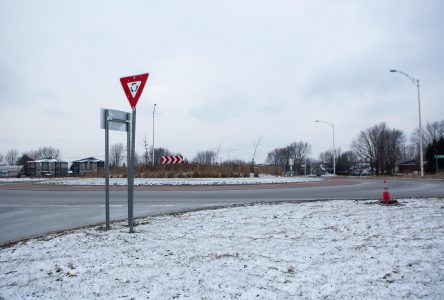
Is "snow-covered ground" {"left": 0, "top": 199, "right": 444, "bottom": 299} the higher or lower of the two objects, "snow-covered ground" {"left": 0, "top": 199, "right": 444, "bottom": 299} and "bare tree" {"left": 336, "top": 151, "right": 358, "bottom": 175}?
the lower

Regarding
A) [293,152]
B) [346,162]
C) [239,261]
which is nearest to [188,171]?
[239,261]

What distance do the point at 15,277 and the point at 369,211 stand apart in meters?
8.07

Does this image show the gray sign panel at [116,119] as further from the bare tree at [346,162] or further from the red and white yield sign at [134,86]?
the bare tree at [346,162]

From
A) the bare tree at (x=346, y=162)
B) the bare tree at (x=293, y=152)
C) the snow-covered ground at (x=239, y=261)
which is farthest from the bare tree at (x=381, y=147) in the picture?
the snow-covered ground at (x=239, y=261)

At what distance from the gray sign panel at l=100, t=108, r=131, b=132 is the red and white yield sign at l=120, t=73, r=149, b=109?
1.75 feet

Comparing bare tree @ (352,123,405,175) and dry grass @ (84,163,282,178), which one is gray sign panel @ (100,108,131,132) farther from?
bare tree @ (352,123,405,175)

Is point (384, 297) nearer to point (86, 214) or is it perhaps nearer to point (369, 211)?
point (369, 211)

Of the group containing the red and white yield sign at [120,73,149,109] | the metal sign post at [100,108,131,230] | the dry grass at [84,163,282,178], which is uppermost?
the red and white yield sign at [120,73,149,109]

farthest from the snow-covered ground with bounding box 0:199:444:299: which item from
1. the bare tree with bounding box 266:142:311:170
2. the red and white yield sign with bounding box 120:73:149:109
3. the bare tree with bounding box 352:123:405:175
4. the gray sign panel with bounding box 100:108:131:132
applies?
the bare tree with bounding box 266:142:311:170

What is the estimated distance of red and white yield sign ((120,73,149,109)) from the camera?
7.40 meters

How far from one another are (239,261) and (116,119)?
442 centimetres

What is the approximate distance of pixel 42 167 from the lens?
8869 centimetres

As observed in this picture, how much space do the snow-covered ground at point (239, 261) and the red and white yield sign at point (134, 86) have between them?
110 inches

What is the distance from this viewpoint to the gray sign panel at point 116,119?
7656mm
